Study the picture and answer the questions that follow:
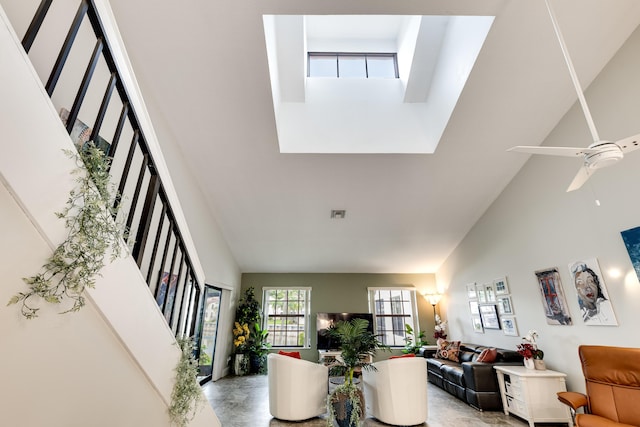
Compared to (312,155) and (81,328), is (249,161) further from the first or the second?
(81,328)

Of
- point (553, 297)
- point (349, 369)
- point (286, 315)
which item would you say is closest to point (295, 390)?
point (349, 369)

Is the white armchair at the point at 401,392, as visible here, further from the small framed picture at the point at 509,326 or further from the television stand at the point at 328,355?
the television stand at the point at 328,355

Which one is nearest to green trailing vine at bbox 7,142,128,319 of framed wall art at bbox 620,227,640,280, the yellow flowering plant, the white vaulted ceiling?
the white vaulted ceiling

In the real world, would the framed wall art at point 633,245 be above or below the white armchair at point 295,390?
above

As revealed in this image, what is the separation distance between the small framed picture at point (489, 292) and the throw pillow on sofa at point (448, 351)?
111 cm

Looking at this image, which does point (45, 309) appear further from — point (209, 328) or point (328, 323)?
point (328, 323)

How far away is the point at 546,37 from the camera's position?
3207 mm

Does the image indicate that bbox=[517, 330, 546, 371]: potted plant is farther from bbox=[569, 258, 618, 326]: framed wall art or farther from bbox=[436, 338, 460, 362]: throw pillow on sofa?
bbox=[436, 338, 460, 362]: throw pillow on sofa

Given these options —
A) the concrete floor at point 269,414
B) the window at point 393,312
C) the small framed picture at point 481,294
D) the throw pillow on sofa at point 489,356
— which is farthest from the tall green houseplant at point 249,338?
the small framed picture at point 481,294

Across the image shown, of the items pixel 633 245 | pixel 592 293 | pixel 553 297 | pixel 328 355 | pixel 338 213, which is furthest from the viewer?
pixel 328 355

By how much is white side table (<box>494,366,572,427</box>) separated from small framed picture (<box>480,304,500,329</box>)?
1.53 m

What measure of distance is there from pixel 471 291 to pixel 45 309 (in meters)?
6.95

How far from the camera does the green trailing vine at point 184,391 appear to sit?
78.5 inches

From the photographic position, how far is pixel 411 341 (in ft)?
25.5
